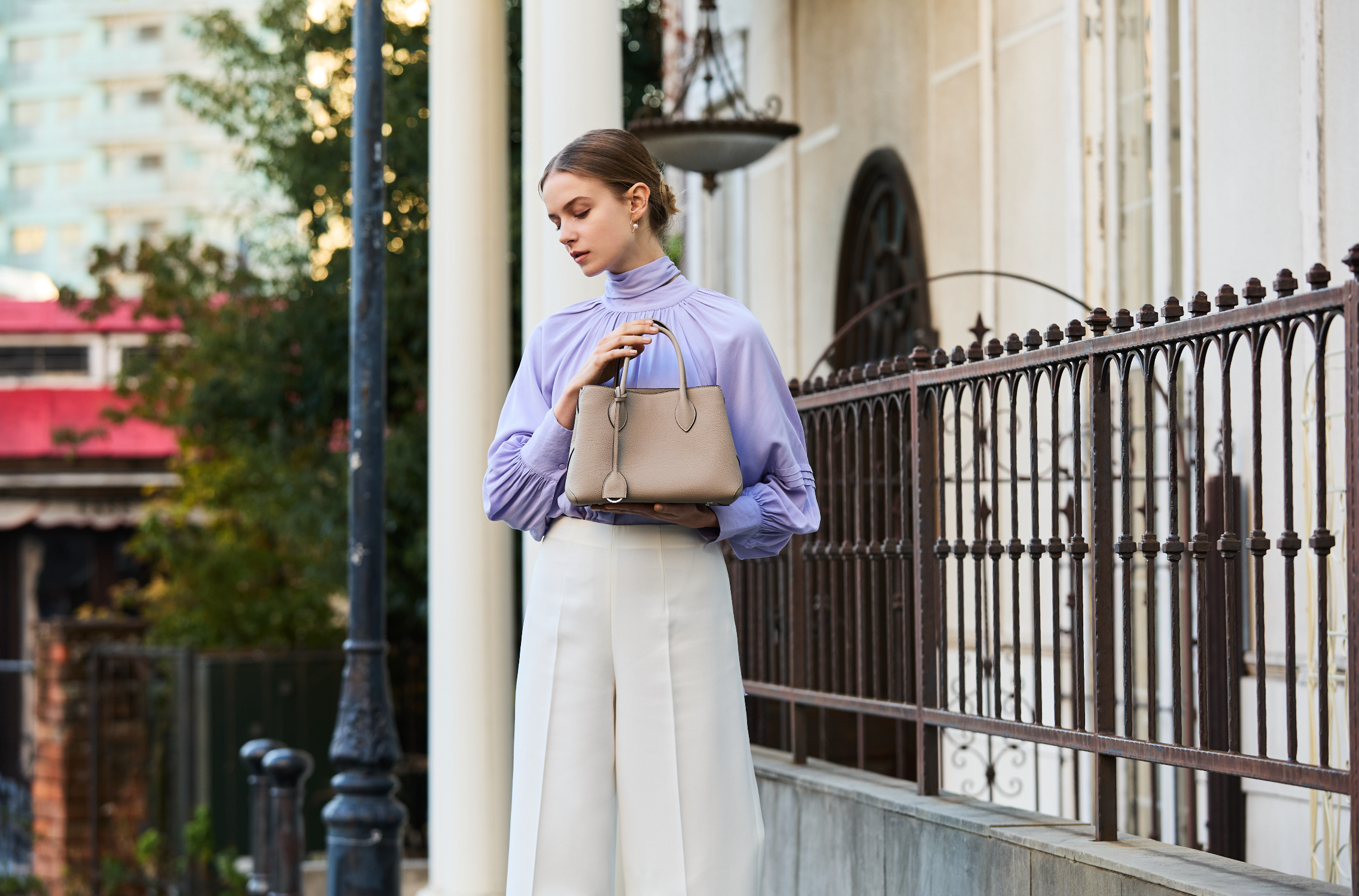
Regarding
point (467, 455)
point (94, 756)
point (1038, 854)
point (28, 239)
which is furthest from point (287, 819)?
point (28, 239)

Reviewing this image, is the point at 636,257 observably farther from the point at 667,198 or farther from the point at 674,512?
the point at 674,512

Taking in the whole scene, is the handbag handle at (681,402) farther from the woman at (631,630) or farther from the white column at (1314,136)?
the white column at (1314,136)

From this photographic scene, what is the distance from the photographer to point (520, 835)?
284cm

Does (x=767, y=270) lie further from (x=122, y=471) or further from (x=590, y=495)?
(x=122, y=471)

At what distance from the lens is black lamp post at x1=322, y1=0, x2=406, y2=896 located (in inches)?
283

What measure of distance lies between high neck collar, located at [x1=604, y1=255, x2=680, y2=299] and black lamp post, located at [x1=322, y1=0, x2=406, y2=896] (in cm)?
436

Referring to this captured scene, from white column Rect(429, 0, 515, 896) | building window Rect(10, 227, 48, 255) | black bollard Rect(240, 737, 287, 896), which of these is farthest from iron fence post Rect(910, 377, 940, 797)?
building window Rect(10, 227, 48, 255)

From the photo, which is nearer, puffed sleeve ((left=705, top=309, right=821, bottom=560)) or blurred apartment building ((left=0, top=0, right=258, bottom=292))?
puffed sleeve ((left=705, top=309, right=821, bottom=560))

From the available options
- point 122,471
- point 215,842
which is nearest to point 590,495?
point 215,842

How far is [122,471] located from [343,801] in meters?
17.4

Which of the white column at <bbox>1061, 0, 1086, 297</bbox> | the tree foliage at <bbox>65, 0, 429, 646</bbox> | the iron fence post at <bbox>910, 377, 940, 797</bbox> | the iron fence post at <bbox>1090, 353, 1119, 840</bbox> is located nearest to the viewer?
the iron fence post at <bbox>1090, 353, 1119, 840</bbox>

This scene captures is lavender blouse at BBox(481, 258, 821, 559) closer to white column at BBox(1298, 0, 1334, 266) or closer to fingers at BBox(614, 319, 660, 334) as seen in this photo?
fingers at BBox(614, 319, 660, 334)

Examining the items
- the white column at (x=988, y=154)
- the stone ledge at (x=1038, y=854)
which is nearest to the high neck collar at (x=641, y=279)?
the stone ledge at (x=1038, y=854)

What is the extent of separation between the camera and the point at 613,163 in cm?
287
